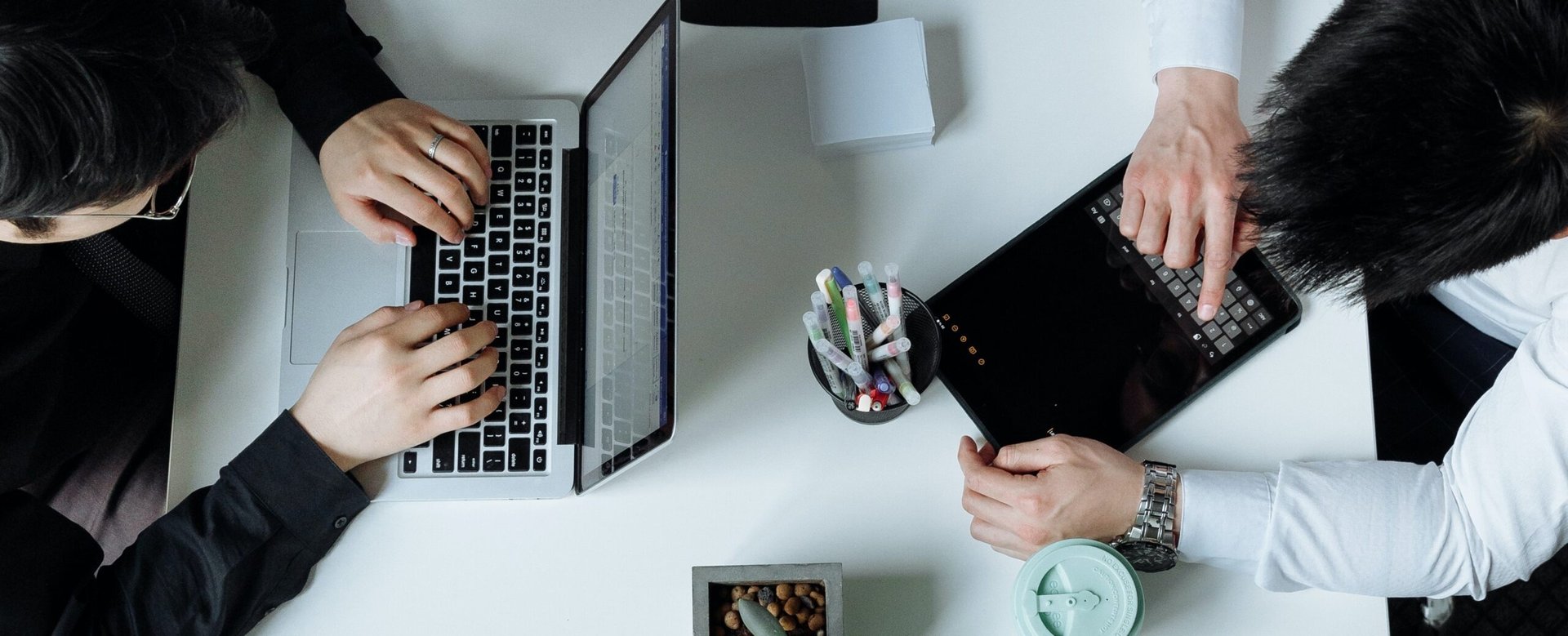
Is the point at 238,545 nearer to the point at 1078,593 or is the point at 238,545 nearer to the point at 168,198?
the point at 168,198

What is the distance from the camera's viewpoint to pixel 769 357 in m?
0.91

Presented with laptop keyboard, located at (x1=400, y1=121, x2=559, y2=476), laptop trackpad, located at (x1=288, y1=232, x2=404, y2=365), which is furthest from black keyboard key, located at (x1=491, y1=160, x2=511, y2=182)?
laptop trackpad, located at (x1=288, y1=232, x2=404, y2=365)

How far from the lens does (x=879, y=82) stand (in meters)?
0.91

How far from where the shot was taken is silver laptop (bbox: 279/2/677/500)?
2.68 ft

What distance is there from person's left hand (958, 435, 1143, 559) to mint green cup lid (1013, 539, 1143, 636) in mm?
39

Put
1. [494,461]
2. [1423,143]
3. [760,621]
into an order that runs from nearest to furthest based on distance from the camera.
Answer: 1. [1423,143]
2. [760,621]
3. [494,461]

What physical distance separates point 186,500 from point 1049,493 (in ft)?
2.44

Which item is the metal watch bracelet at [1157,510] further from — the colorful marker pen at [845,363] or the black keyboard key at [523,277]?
the black keyboard key at [523,277]

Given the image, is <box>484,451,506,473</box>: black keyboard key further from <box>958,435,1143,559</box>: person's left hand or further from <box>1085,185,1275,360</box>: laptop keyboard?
<box>1085,185,1275,360</box>: laptop keyboard

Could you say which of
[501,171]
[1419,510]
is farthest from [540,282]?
[1419,510]

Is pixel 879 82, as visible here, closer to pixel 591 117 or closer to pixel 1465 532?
pixel 591 117

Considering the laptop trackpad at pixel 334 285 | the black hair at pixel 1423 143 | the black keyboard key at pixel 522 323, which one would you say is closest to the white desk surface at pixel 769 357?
the laptop trackpad at pixel 334 285

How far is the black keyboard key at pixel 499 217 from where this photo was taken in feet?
3.01

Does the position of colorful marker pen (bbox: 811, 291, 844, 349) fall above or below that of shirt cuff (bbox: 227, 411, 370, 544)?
above
